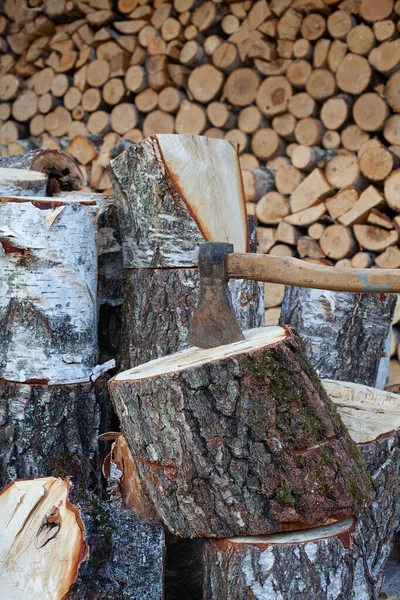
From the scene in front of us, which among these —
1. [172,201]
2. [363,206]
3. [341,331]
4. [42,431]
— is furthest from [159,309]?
[363,206]

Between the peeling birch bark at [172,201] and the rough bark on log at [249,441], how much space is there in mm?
694

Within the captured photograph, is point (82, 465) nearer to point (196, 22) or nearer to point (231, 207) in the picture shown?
point (231, 207)

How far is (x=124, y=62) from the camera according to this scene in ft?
15.9

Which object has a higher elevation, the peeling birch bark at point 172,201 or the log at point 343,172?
the log at point 343,172

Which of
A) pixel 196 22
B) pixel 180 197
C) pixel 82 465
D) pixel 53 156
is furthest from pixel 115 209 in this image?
pixel 196 22

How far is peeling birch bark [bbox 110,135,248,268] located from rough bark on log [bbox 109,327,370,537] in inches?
27.3

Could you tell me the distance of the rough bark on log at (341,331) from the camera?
2.69m

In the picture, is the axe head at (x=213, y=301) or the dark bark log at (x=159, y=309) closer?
the axe head at (x=213, y=301)

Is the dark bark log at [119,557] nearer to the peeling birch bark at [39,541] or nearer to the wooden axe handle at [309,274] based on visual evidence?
the peeling birch bark at [39,541]

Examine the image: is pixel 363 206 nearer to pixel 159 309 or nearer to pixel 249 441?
pixel 159 309

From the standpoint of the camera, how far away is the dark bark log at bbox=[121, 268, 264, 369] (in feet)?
7.46

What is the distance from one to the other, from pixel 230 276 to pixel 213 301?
9 centimetres

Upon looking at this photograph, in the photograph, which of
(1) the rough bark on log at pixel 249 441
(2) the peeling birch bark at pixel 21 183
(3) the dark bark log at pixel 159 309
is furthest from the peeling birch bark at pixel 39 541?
(2) the peeling birch bark at pixel 21 183

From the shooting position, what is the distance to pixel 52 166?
2.90 m
